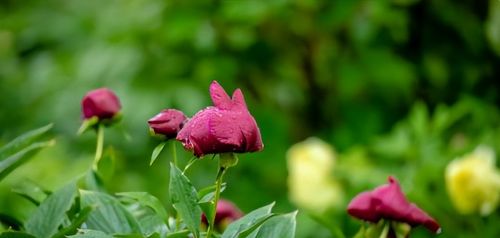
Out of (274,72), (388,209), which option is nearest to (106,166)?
(388,209)

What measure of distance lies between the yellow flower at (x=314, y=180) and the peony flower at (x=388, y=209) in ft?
4.07

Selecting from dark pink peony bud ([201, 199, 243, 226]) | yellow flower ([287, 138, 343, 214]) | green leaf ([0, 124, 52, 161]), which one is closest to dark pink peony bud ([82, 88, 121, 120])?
green leaf ([0, 124, 52, 161])

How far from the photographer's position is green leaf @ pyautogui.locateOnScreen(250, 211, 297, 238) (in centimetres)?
83

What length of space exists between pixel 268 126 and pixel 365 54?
0.37 metres

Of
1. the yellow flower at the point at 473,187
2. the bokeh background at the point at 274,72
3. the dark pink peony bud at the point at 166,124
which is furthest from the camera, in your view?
the bokeh background at the point at 274,72

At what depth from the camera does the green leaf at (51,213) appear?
0.89 meters

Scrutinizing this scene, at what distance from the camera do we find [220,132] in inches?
30.4

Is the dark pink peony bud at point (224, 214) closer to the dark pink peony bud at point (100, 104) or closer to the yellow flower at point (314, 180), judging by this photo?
the dark pink peony bud at point (100, 104)

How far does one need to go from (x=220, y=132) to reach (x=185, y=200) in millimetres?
64

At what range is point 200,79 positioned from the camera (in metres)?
2.98

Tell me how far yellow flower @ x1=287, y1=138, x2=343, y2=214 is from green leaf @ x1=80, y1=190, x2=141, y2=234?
1.32 metres

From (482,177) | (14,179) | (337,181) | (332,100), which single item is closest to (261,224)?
(482,177)

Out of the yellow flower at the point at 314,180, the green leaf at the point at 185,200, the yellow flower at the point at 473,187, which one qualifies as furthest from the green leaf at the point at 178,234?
the yellow flower at the point at 314,180

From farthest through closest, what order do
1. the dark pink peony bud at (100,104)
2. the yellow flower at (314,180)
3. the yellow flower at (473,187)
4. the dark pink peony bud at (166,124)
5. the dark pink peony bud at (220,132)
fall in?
the yellow flower at (314,180) < the yellow flower at (473,187) < the dark pink peony bud at (100,104) < the dark pink peony bud at (166,124) < the dark pink peony bud at (220,132)
